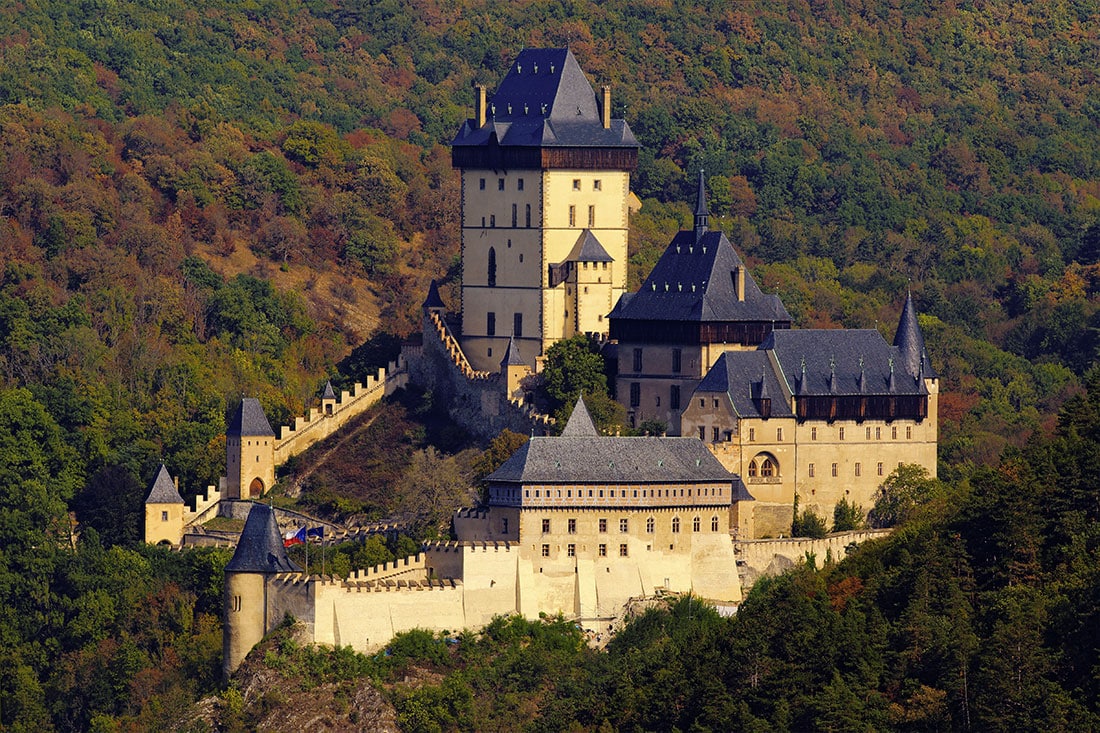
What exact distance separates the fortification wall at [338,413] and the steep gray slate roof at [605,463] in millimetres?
12911

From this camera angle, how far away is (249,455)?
103812mm

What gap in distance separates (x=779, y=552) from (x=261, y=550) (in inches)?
524

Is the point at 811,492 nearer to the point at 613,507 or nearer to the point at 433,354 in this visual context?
the point at 613,507

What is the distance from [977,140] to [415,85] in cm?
2515

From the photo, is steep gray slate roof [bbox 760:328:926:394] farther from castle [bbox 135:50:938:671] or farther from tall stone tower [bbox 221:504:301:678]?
tall stone tower [bbox 221:504:301:678]

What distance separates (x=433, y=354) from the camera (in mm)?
107438

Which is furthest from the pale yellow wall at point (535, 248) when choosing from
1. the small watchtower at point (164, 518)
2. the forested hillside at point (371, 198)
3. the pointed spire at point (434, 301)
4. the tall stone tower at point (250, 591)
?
the tall stone tower at point (250, 591)

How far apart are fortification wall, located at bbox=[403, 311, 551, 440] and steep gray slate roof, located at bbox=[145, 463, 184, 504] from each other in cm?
825

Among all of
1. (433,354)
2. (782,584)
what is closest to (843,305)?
(433,354)

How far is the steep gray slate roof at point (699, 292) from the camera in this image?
326 ft

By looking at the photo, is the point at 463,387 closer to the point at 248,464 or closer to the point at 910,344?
the point at 248,464

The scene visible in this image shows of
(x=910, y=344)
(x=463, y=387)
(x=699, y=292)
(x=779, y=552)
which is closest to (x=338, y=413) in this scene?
(x=463, y=387)

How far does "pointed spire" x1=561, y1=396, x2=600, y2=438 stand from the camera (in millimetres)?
94250

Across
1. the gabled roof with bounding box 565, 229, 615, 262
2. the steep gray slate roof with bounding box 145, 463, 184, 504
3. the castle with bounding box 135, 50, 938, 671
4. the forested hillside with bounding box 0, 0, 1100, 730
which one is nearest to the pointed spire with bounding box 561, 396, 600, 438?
the castle with bounding box 135, 50, 938, 671
